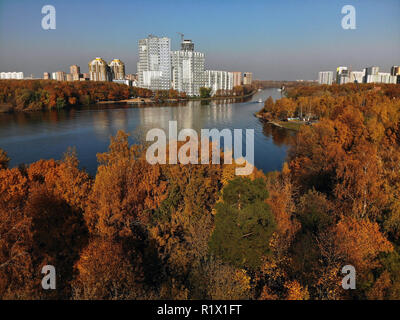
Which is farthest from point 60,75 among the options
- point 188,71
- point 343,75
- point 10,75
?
point 343,75

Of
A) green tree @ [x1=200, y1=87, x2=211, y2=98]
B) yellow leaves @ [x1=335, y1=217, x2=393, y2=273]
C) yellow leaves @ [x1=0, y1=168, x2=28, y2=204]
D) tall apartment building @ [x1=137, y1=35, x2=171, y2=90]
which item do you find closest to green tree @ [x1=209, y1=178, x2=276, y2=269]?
yellow leaves @ [x1=335, y1=217, x2=393, y2=273]

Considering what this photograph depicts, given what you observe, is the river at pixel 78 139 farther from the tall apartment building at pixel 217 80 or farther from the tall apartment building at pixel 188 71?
the tall apartment building at pixel 217 80

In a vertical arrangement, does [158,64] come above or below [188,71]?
above

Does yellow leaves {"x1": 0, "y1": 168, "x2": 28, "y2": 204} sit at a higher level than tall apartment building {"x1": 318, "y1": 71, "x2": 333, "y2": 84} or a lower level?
lower

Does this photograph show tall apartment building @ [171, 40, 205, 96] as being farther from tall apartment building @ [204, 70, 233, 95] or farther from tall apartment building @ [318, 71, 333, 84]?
tall apartment building @ [318, 71, 333, 84]

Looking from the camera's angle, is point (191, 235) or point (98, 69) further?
point (98, 69)

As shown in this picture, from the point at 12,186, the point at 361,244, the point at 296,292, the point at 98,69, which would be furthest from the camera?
the point at 98,69

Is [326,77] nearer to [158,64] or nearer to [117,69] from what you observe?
[158,64]
